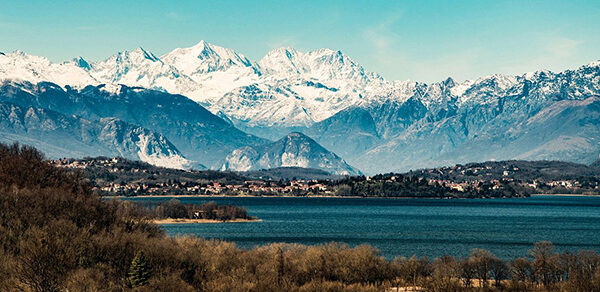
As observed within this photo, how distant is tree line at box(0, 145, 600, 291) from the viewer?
6412 cm

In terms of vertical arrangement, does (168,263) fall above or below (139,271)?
above

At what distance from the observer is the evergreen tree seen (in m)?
65.7

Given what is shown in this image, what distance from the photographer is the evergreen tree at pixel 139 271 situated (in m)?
65.7

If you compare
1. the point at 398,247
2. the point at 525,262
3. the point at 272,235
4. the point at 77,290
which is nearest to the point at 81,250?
the point at 77,290

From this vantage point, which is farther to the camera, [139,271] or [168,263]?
[168,263]

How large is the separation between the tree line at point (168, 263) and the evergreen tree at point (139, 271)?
0.27 feet

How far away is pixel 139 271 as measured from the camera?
219 ft

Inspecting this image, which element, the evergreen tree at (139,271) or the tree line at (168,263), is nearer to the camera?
the tree line at (168,263)

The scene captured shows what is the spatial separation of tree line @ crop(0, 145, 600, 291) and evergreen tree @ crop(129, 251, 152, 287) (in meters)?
0.08

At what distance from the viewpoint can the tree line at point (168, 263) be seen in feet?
210

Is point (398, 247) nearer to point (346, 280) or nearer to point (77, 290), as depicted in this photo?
point (346, 280)

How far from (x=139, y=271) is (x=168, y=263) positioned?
5697 millimetres

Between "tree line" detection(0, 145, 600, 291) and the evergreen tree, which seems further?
the evergreen tree

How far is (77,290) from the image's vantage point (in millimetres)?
59062
